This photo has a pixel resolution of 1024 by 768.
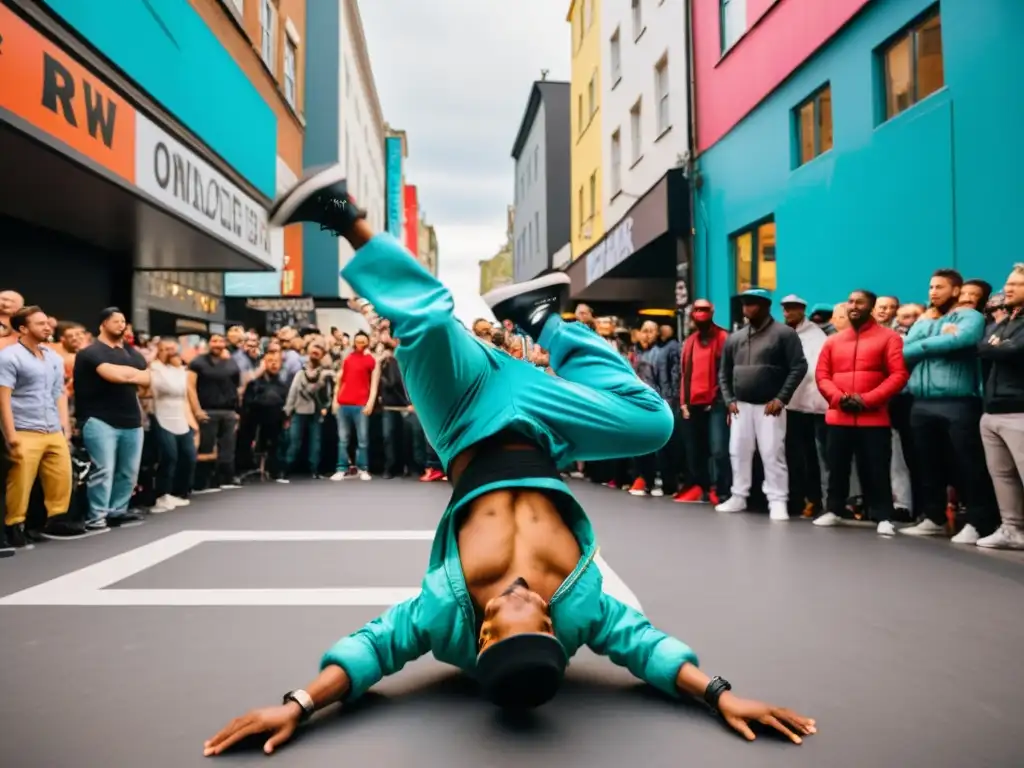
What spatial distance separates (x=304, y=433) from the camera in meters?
11.3

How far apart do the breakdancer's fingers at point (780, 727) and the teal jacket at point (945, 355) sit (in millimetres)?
4148

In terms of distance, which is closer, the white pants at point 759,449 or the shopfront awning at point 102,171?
the shopfront awning at point 102,171

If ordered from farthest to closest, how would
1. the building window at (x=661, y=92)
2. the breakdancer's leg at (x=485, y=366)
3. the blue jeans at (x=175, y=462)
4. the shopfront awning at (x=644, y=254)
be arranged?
the building window at (x=661, y=92), the shopfront awning at (x=644, y=254), the blue jeans at (x=175, y=462), the breakdancer's leg at (x=485, y=366)

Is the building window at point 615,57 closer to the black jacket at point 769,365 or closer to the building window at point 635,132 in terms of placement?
the building window at point 635,132

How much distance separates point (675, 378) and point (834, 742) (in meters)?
6.70

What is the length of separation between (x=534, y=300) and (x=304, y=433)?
9.06 metres

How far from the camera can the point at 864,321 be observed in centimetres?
636

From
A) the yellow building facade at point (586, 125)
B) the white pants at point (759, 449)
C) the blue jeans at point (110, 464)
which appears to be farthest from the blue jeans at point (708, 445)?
the yellow building facade at point (586, 125)

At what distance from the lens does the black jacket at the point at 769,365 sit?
271 inches

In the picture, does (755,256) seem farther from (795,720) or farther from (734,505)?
(795,720)

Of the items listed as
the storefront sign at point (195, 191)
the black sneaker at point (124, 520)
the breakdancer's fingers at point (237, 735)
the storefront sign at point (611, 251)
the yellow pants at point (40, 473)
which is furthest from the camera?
the storefront sign at point (611, 251)

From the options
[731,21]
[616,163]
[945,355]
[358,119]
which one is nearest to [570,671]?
[945,355]

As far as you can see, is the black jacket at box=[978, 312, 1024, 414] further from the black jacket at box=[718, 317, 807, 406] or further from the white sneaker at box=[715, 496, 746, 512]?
the white sneaker at box=[715, 496, 746, 512]

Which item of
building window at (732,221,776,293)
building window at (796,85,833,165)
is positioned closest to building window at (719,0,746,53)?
building window at (796,85,833,165)
